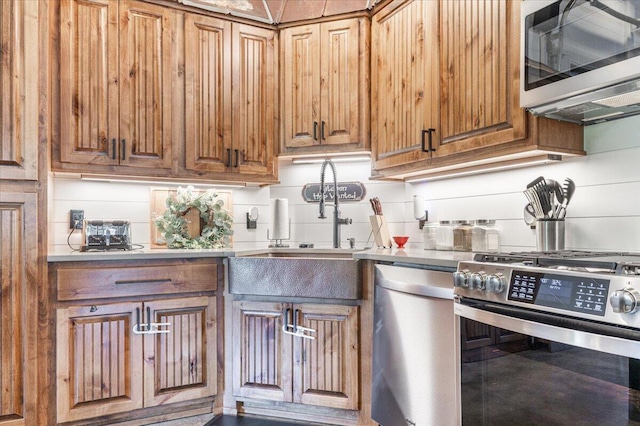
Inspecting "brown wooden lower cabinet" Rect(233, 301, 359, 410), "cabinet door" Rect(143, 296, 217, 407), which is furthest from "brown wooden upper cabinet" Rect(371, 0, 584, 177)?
"cabinet door" Rect(143, 296, 217, 407)

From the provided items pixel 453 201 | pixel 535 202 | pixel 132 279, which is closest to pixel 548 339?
pixel 535 202

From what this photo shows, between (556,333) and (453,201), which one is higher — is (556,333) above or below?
below

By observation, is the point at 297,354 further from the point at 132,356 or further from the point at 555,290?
the point at 555,290

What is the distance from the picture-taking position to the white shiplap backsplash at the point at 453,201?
1668 mm

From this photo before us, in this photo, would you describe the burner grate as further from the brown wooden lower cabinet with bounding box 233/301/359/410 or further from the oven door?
the brown wooden lower cabinet with bounding box 233/301/359/410

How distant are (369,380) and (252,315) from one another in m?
0.64

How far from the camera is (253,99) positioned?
2.65 meters

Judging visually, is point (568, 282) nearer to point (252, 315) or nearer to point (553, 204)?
point (553, 204)

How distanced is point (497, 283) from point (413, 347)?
539mm

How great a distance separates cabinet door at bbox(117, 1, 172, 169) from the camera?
2.34m

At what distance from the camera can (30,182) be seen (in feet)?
6.45

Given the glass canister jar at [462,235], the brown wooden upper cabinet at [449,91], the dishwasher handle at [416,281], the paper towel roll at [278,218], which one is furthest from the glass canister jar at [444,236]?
the paper towel roll at [278,218]

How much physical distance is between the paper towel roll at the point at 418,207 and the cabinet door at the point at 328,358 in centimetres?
78

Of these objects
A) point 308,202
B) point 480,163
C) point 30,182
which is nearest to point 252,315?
point 308,202
